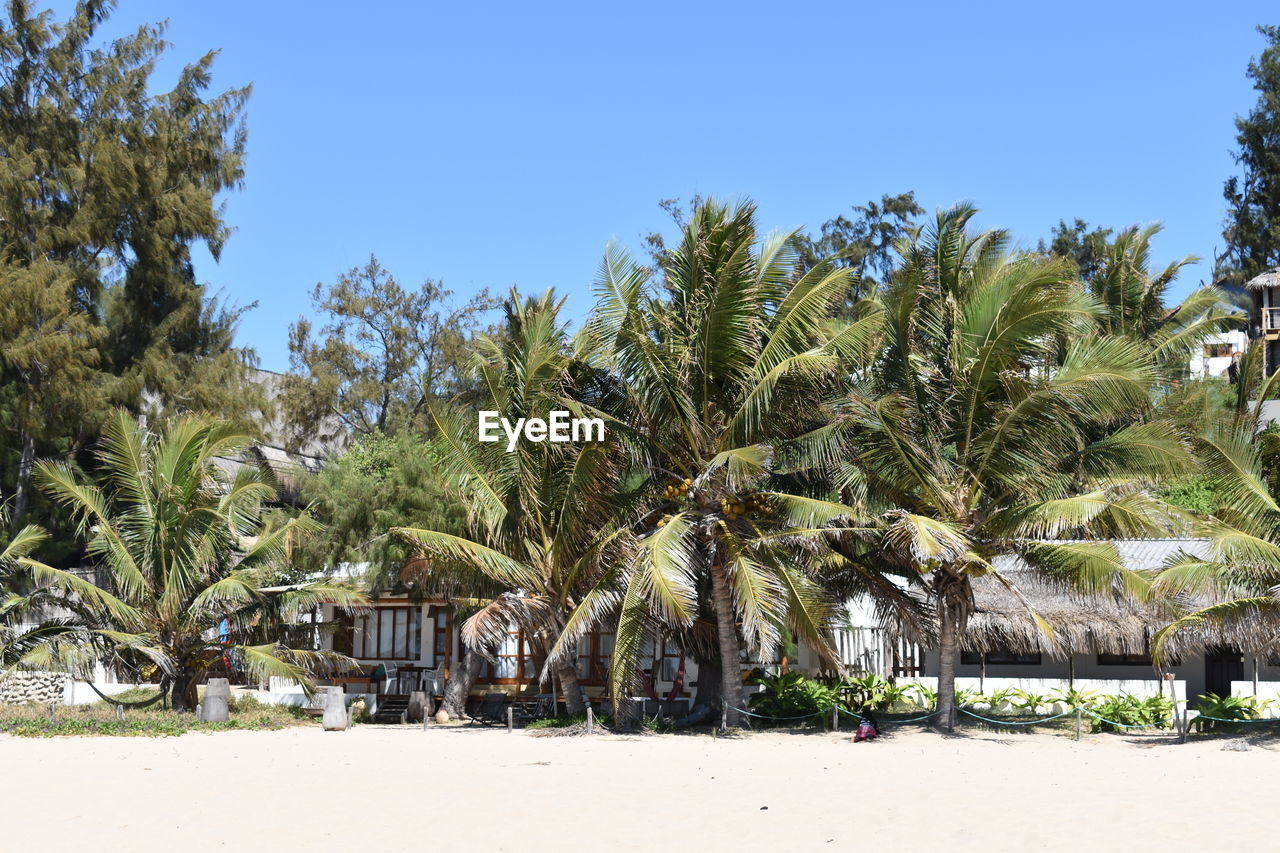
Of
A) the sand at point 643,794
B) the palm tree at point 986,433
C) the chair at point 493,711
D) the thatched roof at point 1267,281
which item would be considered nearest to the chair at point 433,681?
the chair at point 493,711

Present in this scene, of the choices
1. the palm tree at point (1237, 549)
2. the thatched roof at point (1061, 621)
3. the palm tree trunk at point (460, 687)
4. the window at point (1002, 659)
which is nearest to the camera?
the palm tree at point (1237, 549)

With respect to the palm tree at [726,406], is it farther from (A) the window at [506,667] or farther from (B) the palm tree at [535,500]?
(A) the window at [506,667]

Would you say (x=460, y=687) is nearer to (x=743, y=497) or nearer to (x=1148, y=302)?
(x=743, y=497)

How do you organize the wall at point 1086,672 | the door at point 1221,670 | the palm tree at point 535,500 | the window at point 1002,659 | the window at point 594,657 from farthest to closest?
the window at point 594,657, the window at point 1002,659, the wall at point 1086,672, the door at point 1221,670, the palm tree at point 535,500

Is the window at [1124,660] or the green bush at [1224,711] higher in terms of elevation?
the window at [1124,660]

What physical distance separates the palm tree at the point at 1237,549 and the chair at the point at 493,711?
10.4 meters

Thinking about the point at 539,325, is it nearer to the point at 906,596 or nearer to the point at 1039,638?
the point at 906,596

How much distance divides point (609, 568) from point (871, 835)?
8838mm

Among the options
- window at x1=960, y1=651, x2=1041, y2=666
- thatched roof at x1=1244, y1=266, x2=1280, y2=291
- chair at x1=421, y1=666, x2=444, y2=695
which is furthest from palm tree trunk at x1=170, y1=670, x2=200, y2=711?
thatched roof at x1=1244, y1=266, x2=1280, y2=291

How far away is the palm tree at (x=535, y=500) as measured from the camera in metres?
18.5

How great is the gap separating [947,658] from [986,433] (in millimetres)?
3275

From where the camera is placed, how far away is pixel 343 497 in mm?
23969

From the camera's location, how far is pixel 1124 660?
20.9 meters

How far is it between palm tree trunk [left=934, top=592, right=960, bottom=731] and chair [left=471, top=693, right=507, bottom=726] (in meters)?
7.10
